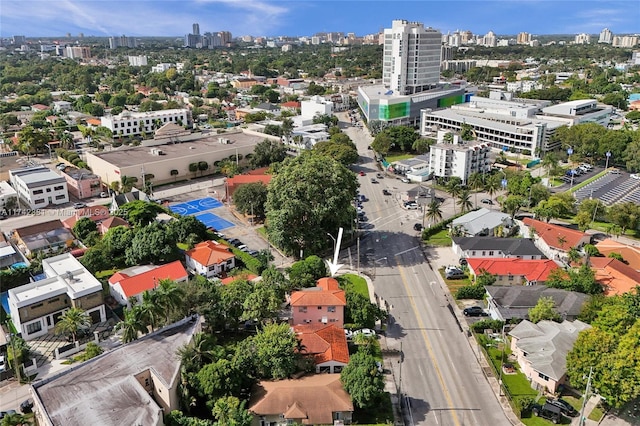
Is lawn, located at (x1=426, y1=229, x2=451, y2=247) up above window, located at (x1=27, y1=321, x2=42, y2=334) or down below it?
above

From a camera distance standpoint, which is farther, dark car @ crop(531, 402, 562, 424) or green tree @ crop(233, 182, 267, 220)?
green tree @ crop(233, 182, 267, 220)

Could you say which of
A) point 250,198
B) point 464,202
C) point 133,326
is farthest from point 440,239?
point 133,326

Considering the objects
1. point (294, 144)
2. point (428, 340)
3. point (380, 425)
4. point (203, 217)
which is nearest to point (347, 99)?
point (294, 144)

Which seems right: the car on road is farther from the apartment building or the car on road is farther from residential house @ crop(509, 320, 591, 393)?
the apartment building

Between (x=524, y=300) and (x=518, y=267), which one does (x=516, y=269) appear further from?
(x=524, y=300)

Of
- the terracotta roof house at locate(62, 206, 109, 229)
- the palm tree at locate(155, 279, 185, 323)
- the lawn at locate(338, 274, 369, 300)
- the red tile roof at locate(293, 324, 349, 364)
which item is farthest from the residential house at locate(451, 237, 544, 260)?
the terracotta roof house at locate(62, 206, 109, 229)

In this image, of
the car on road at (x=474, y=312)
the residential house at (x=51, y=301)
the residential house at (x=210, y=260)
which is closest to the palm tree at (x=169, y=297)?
the residential house at (x=51, y=301)

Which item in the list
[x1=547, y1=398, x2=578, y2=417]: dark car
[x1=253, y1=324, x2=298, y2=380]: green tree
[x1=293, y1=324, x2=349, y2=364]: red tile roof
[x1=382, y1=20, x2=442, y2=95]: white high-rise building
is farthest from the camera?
[x1=382, y1=20, x2=442, y2=95]: white high-rise building
